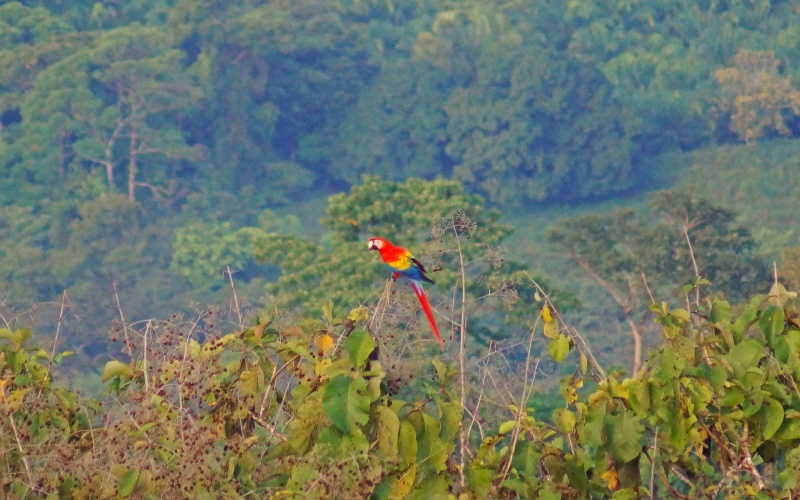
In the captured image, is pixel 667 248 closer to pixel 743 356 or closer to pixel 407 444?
pixel 743 356

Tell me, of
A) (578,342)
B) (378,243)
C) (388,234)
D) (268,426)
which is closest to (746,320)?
(578,342)

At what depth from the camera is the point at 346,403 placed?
3010 mm

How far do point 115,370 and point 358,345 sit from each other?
73cm

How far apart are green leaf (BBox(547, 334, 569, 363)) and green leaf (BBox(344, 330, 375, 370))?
0.49 m

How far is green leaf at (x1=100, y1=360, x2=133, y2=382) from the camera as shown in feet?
11.1

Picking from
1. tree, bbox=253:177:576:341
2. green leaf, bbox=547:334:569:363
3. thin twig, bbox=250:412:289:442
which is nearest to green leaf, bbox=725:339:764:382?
green leaf, bbox=547:334:569:363

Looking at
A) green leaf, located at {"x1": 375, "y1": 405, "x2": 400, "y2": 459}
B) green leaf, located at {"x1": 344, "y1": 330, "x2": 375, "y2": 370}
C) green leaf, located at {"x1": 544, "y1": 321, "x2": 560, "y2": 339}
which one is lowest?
green leaf, located at {"x1": 375, "y1": 405, "x2": 400, "y2": 459}

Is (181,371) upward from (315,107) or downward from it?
upward

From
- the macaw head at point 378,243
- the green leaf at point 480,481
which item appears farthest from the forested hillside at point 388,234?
the macaw head at point 378,243

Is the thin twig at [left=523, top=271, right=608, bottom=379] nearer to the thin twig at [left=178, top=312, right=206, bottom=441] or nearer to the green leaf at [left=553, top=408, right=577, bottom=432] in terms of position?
the green leaf at [left=553, top=408, right=577, bottom=432]

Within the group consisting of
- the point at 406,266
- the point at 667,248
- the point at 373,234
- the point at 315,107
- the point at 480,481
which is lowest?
the point at 315,107

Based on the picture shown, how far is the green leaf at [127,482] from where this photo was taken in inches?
121

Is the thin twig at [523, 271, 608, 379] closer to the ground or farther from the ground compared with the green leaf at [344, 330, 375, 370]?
closer to the ground

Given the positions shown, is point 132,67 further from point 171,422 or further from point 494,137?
point 171,422
